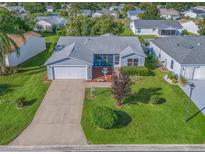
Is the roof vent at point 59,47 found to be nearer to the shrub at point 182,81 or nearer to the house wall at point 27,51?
the house wall at point 27,51

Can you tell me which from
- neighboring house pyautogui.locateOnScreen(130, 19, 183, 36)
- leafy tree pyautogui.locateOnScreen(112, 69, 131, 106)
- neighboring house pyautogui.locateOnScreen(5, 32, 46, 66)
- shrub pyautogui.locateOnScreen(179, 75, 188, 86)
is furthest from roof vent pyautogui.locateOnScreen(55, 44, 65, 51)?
neighboring house pyautogui.locateOnScreen(130, 19, 183, 36)

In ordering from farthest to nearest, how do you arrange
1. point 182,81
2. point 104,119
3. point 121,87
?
point 182,81
point 121,87
point 104,119

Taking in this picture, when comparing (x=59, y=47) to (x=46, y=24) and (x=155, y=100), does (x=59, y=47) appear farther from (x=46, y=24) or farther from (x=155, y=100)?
(x=46, y=24)

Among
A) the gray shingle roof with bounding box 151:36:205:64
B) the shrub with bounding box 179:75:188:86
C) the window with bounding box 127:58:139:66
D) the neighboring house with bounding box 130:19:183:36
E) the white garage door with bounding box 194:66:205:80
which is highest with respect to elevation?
the neighboring house with bounding box 130:19:183:36

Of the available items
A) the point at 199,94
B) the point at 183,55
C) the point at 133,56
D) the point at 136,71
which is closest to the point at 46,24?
the point at 133,56

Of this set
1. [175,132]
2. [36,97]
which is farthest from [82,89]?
[175,132]

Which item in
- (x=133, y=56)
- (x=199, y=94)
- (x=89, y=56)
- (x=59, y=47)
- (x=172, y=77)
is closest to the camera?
(x=199, y=94)

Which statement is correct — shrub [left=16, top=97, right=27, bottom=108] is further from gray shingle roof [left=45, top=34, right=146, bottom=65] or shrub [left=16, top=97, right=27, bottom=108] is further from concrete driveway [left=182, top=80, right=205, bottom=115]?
concrete driveway [left=182, top=80, right=205, bottom=115]
